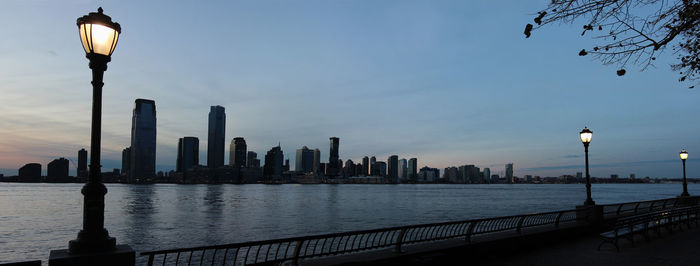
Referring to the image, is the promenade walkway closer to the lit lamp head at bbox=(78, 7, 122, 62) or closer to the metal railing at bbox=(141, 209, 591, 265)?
the metal railing at bbox=(141, 209, 591, 265)

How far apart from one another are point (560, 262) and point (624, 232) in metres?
3.44

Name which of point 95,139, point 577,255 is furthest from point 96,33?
point 577,255

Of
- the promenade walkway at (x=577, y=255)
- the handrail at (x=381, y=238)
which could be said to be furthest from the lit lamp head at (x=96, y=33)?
the promenade walkway at (x=577, y=255)

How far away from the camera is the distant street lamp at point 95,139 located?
6.01m

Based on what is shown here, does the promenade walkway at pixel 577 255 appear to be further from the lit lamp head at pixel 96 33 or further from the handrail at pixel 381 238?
the lit lamp head at pixel 96 33

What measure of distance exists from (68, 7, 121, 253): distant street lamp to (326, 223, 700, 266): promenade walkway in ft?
17.6

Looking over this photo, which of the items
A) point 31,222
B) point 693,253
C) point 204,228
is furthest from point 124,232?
point 693,253

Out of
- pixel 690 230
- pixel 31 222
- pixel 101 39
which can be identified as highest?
pixel 101 39

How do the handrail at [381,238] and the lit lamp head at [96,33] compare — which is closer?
the lit lamp head at [96,33]

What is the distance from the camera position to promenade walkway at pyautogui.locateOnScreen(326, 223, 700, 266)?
11.8 m

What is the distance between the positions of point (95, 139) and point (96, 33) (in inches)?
61.3

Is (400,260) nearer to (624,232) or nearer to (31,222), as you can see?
(624,232)

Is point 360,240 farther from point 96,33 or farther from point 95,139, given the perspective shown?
point 96,33

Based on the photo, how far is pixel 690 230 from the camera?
19859 millimetres
